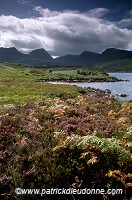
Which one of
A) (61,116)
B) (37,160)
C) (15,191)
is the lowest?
(15,191)

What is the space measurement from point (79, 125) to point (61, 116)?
1527 millimetres

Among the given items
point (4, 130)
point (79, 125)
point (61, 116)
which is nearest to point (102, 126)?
point (79, 125)

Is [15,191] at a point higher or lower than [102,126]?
lower

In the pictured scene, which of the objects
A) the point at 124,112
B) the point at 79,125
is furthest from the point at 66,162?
the point at 124,112

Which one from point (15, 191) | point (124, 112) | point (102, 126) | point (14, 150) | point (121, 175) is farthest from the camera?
point (124, 112)

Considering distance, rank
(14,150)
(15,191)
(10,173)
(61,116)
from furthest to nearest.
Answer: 1. (61,116)
2. (14,150)
3. (10,173)
4. (15,191)

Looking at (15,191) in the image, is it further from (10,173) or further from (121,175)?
(121,175)

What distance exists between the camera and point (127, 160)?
833 centimetres

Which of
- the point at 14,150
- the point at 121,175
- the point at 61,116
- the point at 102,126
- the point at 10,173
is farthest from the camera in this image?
the point at 61,116

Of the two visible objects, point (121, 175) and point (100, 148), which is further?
point (100, 148)

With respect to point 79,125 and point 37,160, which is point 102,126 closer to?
point 79,125

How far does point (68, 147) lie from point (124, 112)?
6483mm

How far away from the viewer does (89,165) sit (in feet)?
27.0

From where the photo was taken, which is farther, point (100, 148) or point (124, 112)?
point (124, 112)
